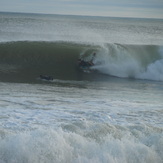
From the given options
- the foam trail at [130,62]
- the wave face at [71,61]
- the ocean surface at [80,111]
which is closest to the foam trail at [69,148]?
the ocean surface at [80,111]

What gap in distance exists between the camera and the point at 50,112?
34.6 ft

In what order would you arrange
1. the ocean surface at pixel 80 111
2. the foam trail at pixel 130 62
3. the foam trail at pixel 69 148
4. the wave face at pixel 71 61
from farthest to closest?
the foam trail at pixel 130 62 → the wave face at pixel 71 61 → the ocean surface at pixel 80 111 → the foam trail at pixel 69 148

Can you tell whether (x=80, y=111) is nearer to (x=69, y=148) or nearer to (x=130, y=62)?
(x=69, y=148)

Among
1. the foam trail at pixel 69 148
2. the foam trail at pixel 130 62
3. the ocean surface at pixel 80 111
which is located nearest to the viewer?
the foam trail at pixel 69 148

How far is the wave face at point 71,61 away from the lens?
62.0 feet

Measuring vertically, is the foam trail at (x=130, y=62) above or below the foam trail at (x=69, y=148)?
above

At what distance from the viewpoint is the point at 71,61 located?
71.0 ft

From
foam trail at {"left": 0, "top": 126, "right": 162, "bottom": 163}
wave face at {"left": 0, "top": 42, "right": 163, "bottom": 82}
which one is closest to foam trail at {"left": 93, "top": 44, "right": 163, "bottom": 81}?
wave face at {"left": 0, "top": 42, "right": 163, "bottom": 82}

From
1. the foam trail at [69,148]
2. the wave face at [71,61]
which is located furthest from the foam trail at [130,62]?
the foam trail at [69,148]


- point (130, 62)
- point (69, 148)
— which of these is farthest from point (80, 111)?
point (130, 62)

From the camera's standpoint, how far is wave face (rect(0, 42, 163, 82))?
62.0 feet

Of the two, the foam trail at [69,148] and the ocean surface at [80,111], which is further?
the ocean surface at [80,111]

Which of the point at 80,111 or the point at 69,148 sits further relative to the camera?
the point at 80,111

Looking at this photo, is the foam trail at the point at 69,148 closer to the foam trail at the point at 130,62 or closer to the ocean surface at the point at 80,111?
the ocean surface at the point at 80,111
